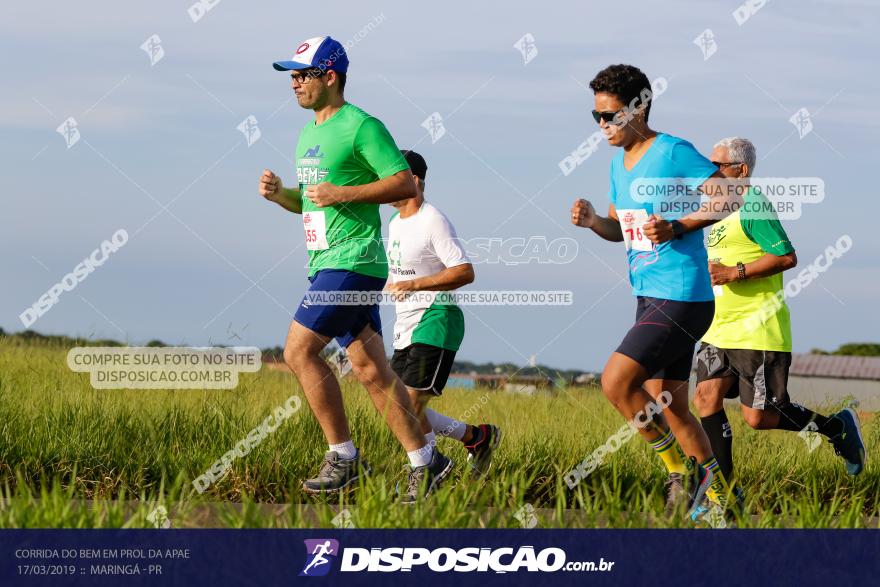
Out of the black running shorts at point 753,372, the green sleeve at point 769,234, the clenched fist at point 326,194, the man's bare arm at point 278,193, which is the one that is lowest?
the black running shorts at point 753,372

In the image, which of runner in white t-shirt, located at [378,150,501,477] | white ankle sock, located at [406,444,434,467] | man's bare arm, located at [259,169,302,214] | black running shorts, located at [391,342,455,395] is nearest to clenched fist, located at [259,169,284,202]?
man's bare arm, located at [259,169,302,214]

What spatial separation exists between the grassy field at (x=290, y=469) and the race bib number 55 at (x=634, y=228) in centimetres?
124

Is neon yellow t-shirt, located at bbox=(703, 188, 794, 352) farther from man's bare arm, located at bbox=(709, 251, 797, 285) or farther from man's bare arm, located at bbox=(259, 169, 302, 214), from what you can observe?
man's bare arm, located at bbox=(259, 169, 302, 214)

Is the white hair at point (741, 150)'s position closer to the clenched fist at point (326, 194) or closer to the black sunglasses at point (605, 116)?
the black sunglasses at point (605, 116)

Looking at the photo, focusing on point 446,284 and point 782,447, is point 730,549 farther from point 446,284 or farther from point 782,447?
point 782,447

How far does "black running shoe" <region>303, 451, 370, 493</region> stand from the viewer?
625cm

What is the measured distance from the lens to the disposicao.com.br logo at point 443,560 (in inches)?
177

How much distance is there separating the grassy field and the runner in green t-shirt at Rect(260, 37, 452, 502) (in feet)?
0.84

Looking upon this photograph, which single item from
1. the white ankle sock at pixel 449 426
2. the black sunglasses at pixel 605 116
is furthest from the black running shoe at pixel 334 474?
the black sunglasses at pixel 605 116

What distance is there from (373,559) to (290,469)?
2161 mm

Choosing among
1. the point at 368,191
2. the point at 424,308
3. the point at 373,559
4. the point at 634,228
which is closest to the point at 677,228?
the point at 634,228

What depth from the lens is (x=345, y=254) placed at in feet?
20.0

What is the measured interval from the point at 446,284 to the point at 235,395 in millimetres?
2161

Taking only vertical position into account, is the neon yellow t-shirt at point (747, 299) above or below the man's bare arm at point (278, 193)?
below
